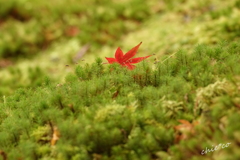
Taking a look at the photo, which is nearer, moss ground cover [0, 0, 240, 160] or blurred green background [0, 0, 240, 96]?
moss ground cover [0, 0, 240, 160]

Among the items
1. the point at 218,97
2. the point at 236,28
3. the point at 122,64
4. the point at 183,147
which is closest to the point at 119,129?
the point at 183,147

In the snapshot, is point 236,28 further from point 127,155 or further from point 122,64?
point 127,155

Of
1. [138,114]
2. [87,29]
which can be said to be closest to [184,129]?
[138,114]

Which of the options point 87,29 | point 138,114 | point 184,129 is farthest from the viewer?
point 87,29

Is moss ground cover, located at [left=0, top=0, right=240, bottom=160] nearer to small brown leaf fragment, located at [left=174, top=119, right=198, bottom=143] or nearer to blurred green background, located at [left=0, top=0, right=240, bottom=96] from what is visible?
small brown leaf fragment, located at [left=174, top=119, right=198, bottom=143]

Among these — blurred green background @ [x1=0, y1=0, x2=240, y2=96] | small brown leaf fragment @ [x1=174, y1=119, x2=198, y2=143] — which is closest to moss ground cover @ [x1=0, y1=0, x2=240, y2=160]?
small brown leaf fragment @ [x1=174, y1=119, x2=198, y2=143]

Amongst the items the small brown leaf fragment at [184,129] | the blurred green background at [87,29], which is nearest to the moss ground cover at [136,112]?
the small brown leaf fragment at [184,129]

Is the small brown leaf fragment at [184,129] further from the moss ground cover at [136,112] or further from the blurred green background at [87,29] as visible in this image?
the blurred green background at [87,29]

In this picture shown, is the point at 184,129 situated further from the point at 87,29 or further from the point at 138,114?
the point at 87,29
